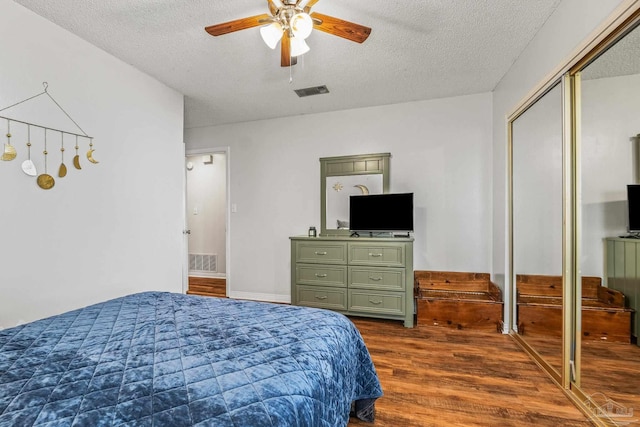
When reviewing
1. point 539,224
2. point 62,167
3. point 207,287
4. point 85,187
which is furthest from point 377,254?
point 207,287

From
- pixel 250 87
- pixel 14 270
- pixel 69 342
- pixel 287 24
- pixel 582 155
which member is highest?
pixel 250 87

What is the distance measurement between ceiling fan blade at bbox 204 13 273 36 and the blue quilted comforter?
1618 mm

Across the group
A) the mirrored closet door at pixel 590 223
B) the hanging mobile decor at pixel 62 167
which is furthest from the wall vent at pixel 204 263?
the mirrored closet door at pixel 590 223

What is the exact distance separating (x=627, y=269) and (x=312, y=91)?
2915mm

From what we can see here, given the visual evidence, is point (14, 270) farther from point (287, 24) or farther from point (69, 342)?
point (287, 24)

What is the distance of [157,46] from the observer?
245cm

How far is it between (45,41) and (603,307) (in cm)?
381

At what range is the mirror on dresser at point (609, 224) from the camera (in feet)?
4.71

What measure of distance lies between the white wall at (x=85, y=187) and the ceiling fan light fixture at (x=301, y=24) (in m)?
1.77

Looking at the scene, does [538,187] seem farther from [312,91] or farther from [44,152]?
[44,152]

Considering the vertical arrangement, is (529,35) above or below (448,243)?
above

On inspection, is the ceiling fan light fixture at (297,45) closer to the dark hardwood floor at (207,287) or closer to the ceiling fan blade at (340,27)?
the ceiling fan blade at (340,27)

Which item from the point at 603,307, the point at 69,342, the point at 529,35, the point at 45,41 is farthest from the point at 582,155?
the point at 45,41

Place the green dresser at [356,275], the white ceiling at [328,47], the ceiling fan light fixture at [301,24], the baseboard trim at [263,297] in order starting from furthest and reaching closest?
the baseboard trim at [263,297] < the green dresser at [356,275] < the white ceiling at [328,47] < the ceiling fan light fixture at [301,24]
